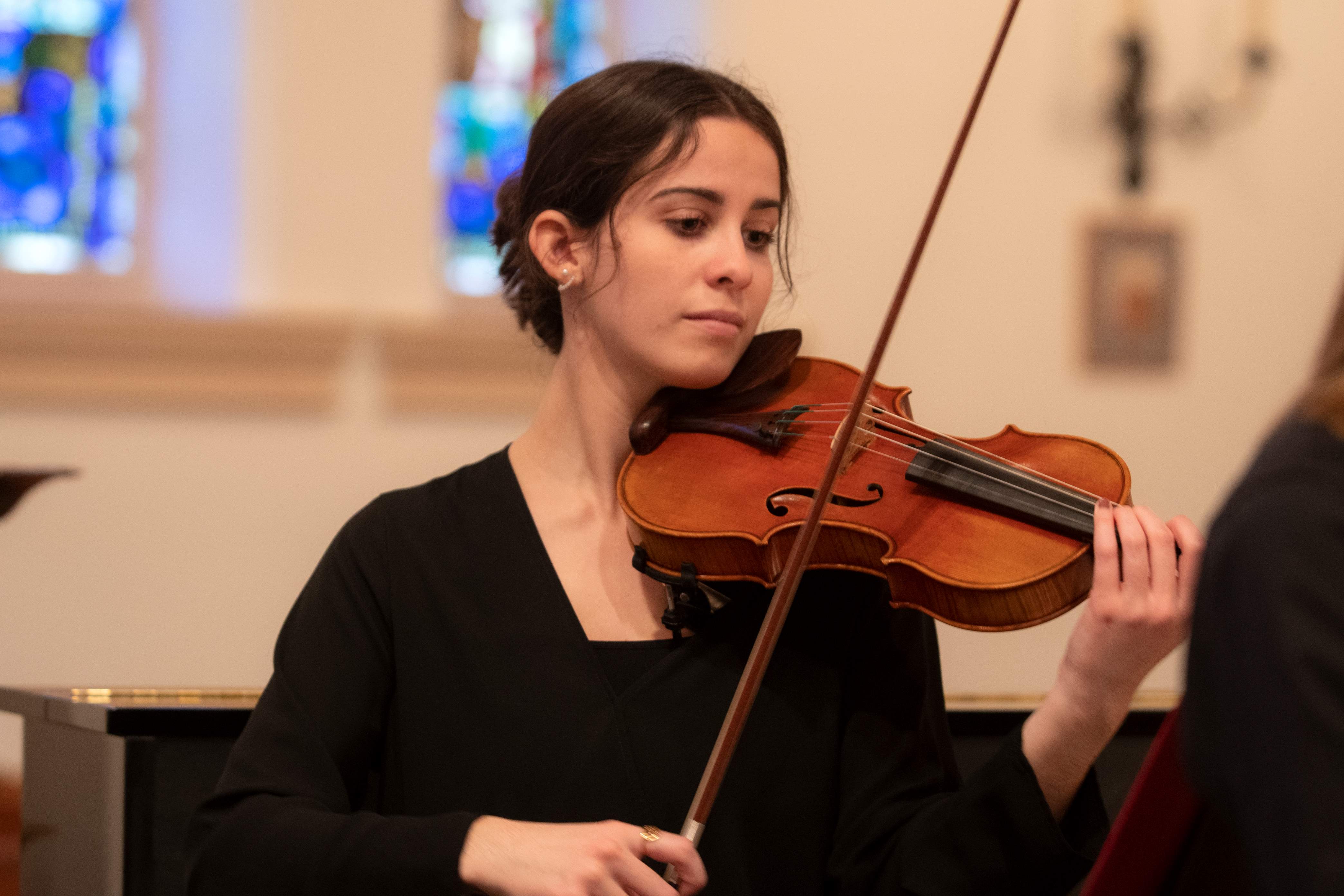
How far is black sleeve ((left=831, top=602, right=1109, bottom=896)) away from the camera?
0.93 meters

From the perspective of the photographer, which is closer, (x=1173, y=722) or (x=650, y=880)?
(x=1173, y=722)

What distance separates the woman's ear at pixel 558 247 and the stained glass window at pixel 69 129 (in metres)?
2.03

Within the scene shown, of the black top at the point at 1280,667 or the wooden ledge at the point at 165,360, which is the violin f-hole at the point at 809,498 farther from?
the wooden ledge at the point at 165,360

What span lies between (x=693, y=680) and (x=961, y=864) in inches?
10.0

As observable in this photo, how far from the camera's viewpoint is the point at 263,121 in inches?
106

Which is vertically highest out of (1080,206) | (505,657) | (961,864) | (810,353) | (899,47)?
(899,47)

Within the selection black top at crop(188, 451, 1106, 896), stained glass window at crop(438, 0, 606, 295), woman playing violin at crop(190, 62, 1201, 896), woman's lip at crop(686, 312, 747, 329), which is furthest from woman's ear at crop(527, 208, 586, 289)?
stained glass window at crop(438, 0, 606, 295)

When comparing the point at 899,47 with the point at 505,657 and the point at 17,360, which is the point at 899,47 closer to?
the point at 17,360

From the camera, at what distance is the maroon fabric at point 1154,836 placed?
66 cm

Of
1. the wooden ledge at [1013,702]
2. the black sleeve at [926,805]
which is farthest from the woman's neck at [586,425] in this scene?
the wooden ledge at [1013,702]

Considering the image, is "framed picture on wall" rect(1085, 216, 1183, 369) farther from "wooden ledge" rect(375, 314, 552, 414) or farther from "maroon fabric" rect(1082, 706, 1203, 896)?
"maroon fabric" rect(1082, 706, 1203, 896)

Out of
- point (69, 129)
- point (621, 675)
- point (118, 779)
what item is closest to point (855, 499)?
point (621, 675)

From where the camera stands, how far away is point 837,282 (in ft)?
9.54

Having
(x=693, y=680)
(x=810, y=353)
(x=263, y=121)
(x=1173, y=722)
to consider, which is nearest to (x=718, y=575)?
(x=693, y=680)
